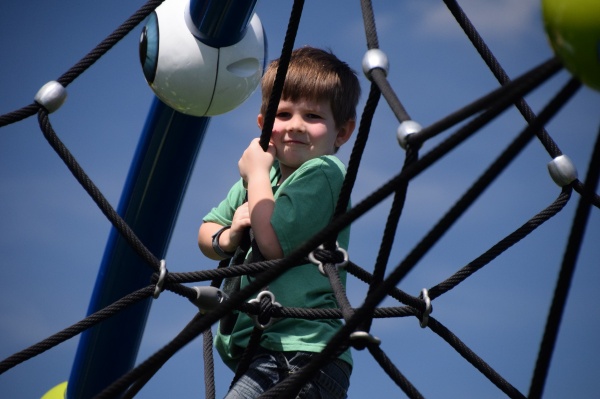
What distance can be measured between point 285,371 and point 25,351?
0.48 metres

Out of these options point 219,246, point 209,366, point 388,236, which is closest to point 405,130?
point 388,236

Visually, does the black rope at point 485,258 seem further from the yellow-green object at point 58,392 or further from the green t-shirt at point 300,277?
the yellow-green object at point 58,392

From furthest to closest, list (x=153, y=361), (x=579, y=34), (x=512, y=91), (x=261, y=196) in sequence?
(x=261, y=196), (x=153, y=361), (x=512, y=91), (x=579, y=34)

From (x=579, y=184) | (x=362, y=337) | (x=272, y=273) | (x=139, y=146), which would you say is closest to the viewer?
(x=272, y=273)

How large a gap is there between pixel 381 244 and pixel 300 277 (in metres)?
0.40

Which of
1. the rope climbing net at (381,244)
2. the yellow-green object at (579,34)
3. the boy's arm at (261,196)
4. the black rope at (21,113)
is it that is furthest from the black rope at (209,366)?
the yellow-green object at (579,34)

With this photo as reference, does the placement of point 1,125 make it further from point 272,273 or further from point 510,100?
point 510,100

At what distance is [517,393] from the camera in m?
1.65

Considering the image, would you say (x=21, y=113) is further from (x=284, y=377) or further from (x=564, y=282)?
(x=564, y=282)

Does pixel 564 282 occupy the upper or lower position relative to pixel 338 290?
lower

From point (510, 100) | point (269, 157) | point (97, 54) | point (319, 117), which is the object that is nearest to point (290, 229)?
point (269, 157)

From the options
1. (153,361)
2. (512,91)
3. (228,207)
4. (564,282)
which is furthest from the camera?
(228,207)

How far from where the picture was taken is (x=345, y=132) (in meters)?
2.10

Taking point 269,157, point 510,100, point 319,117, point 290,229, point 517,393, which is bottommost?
point 510,100
